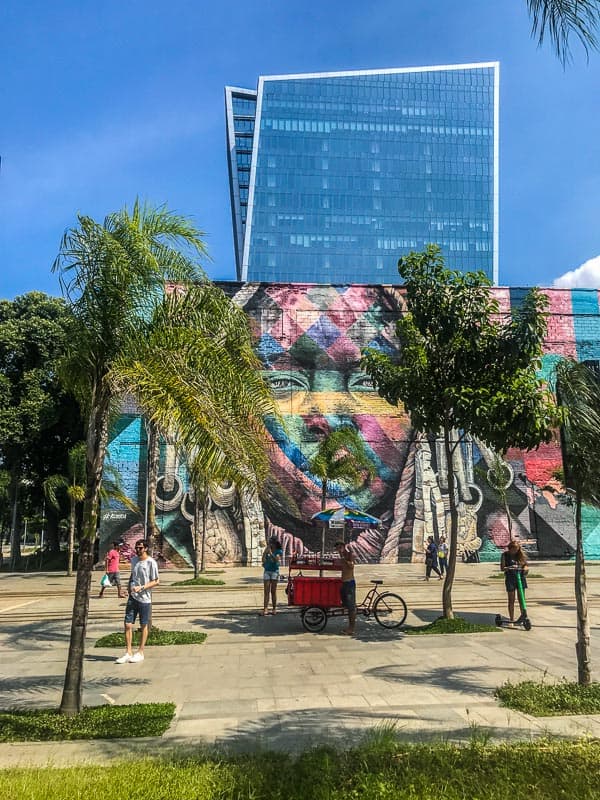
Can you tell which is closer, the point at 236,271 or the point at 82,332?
the point at 82,332

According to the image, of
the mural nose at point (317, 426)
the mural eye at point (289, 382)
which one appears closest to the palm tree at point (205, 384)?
the mural nose at point (317, 426)

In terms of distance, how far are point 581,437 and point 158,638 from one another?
27.0ft

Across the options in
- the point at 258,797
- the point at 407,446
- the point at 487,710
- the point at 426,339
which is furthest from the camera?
the point at 407,446

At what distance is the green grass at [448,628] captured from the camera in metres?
11.9

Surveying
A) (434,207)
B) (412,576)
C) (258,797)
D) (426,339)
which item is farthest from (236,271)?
(258,797)

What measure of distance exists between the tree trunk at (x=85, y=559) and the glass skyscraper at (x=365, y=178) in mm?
96868

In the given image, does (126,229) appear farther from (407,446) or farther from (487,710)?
(407,446)

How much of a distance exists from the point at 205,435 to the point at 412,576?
66.1 ft

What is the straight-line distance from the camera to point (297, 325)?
32250 mm

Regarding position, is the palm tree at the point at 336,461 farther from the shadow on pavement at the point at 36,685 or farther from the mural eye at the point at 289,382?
the shadow on pavement at the point at 36,685

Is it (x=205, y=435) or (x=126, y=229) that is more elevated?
(x=126, y=229)

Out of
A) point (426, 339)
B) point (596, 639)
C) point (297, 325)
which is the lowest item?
point (596, 639)

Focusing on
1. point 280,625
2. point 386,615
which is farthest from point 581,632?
point 280,625

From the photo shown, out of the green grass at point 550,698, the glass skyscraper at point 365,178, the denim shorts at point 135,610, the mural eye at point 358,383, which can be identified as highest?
the glass skyscraper at point 365,178
